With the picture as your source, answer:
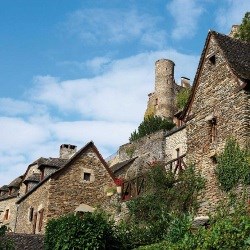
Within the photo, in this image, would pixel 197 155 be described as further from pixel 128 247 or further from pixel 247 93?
pixel 128 247

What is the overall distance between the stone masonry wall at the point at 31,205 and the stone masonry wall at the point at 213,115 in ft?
34.3

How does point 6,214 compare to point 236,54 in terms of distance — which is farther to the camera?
point 6,214

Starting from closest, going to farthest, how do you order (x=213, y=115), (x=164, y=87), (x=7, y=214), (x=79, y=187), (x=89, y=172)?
(x=213, y=115), (x=79, y=187), (x=89, y=172), (x=7, y=214), (x=164, y=87)

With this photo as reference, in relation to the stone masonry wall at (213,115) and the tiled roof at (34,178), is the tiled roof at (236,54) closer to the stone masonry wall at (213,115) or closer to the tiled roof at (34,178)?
the stone masonry wall at (213,115)

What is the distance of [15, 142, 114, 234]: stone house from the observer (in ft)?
92.9

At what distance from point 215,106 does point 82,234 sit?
7.66 meters

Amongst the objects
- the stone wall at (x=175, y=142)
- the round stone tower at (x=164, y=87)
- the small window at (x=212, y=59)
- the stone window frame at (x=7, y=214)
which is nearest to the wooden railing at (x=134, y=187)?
the small window at (x=212, y=59)

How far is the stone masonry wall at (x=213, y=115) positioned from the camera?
19.4 m

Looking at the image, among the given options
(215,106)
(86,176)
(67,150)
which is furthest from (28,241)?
(67,150)

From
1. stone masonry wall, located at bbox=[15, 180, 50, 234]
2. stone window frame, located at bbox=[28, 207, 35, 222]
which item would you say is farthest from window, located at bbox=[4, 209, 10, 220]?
stone window frame, located at bbox=[28, 207, 35, 222]

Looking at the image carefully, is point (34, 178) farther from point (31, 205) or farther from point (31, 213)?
point (31, 213)

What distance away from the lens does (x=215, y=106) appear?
20922 mm

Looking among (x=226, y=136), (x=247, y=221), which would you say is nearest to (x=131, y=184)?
(x=226, y=136)

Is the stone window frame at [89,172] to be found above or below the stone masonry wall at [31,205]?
above
